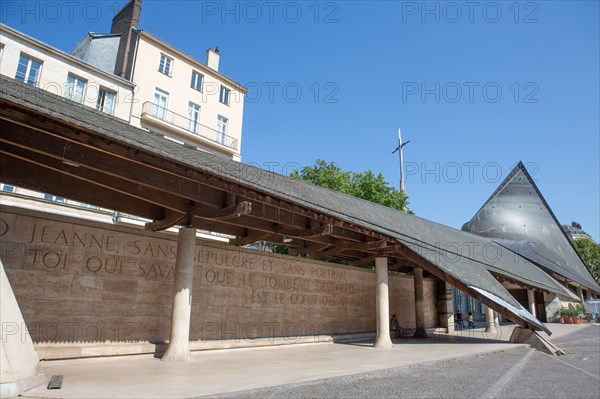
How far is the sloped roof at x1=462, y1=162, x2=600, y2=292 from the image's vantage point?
42.3 metres

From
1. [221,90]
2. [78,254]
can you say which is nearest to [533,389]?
[78,254]

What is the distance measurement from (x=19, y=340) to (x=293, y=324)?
30.9 feet

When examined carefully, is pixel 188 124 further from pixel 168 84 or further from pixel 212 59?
pixel 212 59

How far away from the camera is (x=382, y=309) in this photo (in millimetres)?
13617

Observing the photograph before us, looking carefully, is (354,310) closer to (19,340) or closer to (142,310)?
(142,310)

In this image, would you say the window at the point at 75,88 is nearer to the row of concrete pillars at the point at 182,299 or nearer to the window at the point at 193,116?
the window at the point at 193,116

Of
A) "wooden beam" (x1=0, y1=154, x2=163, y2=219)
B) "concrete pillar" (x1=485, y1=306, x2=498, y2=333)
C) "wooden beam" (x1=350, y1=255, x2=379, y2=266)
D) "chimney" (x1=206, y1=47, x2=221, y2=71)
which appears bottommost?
"concrete pillar" (x1=485, y1=306, x2=498, y2=333)

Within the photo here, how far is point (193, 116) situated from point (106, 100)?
6487 millimetres

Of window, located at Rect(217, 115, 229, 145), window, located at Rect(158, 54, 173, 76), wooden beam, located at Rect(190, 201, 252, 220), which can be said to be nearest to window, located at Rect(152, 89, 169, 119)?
window, located at Rect(158, 54, 173, 76)

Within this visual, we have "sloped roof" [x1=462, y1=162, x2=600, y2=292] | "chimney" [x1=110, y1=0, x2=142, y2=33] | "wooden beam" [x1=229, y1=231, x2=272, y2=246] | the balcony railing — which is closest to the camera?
"wooden beam" [x1=229, y1=231, x2=272, y2=246]

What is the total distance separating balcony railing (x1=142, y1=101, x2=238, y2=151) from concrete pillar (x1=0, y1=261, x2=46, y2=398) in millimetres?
21900

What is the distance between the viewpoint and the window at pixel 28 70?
842 inches

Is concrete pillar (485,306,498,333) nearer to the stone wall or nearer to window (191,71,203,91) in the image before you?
the stone wall

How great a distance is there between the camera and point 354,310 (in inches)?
655
